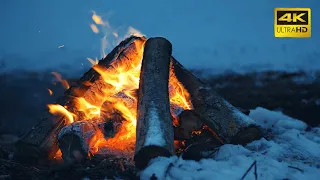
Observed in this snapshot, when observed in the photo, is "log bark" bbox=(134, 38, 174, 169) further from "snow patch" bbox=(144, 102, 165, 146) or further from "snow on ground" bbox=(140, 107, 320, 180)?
"snow on ground" bbox=(140, 107, 320, 180)

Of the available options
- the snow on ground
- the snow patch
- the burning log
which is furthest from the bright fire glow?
the snow on ground

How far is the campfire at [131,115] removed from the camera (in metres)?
3.70

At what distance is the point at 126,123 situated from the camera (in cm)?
406

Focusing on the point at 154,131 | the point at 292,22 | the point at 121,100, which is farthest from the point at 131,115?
the point at 292,22

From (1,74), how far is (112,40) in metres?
4.69

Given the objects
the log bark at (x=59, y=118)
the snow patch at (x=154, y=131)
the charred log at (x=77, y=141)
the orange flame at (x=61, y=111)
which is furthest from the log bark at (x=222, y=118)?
the orange flame at (x=61, y=111)

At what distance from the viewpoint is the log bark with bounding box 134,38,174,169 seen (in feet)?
10.0

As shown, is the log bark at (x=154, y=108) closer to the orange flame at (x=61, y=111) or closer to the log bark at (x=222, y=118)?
the log bark at (x=222, y=118)

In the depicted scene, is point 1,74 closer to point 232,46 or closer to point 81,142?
point 81,142

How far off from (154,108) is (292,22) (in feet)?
27.9

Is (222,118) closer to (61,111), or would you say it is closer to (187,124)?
(187,124)

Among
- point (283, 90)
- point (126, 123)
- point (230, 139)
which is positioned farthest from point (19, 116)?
point (283, 90)

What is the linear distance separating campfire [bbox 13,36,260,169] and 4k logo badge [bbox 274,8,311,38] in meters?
7.26

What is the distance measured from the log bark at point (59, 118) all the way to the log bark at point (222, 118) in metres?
1.06
